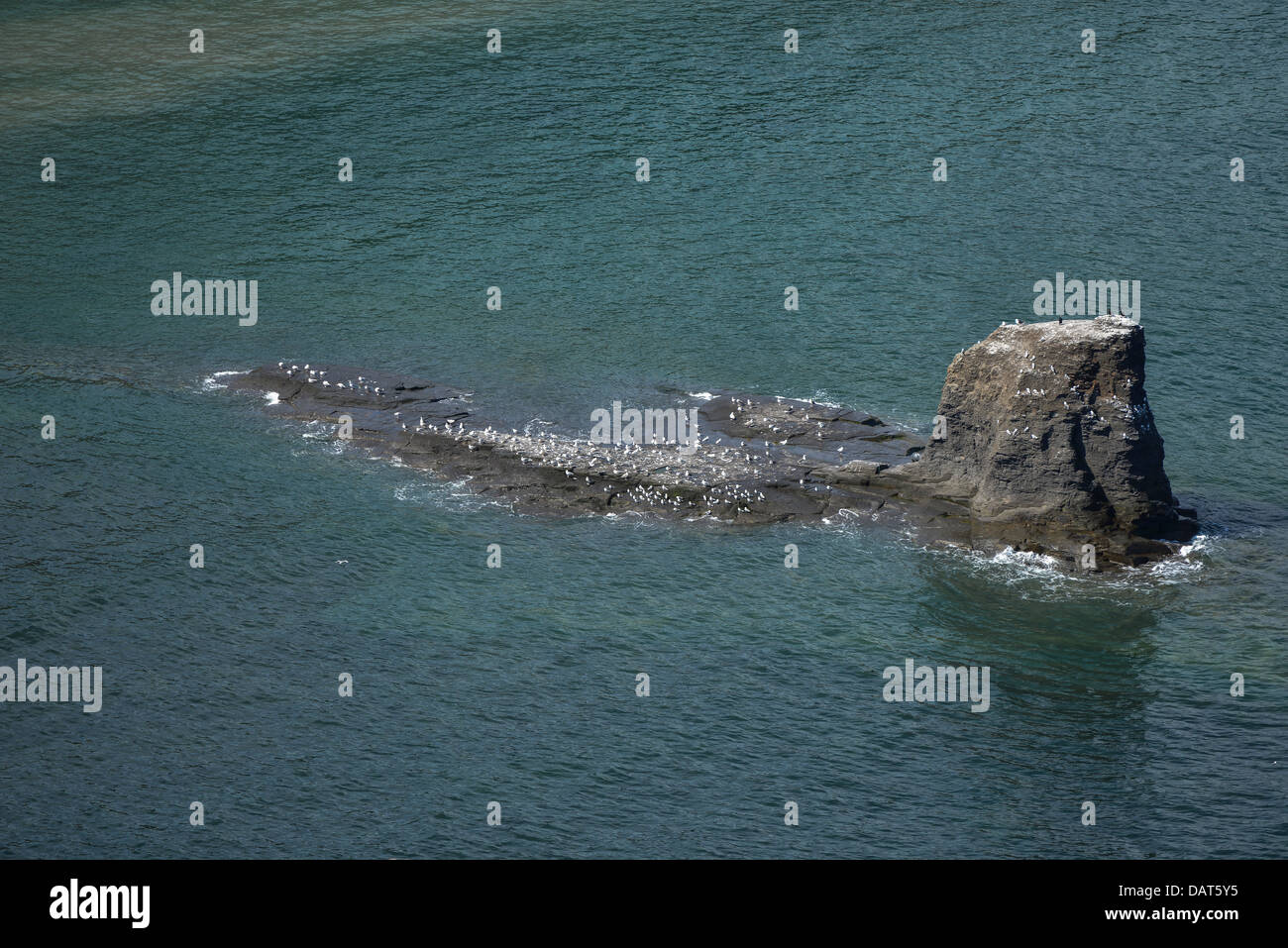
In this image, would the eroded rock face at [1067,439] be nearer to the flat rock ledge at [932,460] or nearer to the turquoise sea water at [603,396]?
the flat rock ledge at [932,460]

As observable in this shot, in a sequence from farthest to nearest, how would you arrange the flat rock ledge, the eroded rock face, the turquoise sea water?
the flat rock ledge
the eroded rock face
the turquoise sea water

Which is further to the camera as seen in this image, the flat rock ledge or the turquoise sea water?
the flat rock ledge

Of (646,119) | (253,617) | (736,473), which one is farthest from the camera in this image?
(646,119)

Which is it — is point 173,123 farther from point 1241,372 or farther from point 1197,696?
point 1197,696

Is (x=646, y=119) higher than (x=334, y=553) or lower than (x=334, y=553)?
higher

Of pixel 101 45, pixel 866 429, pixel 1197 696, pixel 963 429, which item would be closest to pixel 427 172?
pixel 101 45

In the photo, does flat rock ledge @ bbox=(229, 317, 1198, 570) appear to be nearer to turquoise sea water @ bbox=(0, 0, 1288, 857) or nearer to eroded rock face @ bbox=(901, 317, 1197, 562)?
eroded rock face @ bbox=(901, 317, 1197, 562)

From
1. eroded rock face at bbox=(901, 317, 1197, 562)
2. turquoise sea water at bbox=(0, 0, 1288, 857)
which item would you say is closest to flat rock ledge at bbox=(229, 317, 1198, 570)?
eroded rock face at bbox=(901, 317, 1197, 562)
